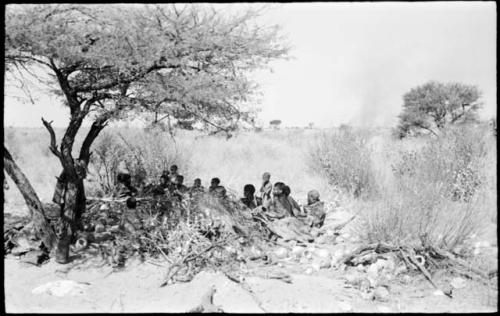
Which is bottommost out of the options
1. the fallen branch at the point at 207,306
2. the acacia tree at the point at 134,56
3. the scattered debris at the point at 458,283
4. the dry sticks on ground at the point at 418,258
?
the fallen branch at the point at 207,306

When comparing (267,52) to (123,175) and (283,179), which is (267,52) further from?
(283,179)

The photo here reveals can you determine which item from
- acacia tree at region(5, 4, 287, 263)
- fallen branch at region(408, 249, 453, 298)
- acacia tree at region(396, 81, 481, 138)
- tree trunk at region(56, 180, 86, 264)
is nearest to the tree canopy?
acacia tree at region(5, 4, 287, 263)

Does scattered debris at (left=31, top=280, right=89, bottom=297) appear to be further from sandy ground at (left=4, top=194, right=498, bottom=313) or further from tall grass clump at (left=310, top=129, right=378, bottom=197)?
tall grass clump at (left=310, top=129, right=378, bottom=197)

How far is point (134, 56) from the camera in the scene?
Answer: 5.93m

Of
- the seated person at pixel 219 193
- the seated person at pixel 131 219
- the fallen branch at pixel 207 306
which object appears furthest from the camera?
the seated person at pixel 219 193

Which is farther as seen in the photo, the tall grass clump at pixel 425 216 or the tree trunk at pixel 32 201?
the tree trunk at pixel 32 201

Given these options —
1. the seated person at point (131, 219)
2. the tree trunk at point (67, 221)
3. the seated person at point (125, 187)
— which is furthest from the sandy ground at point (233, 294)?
the seated person at point (125, 187)

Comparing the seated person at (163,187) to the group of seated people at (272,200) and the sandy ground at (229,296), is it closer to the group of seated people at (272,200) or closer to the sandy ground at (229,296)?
the group of seated people at (272,200)

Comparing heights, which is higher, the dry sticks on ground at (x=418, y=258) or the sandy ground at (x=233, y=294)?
the dry sticks on ground at (x=418, y=258)

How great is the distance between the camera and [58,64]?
656cm

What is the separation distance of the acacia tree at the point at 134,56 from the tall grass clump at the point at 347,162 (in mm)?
3778

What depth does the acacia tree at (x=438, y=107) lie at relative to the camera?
71.2 feet

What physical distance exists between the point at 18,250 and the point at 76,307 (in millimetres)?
2055

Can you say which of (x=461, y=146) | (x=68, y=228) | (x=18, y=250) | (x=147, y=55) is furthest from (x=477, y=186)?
(x=18, y=250)
